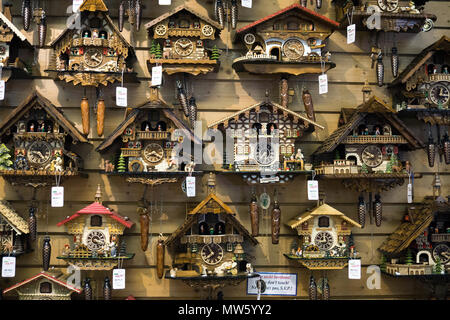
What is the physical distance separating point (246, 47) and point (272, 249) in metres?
1.68

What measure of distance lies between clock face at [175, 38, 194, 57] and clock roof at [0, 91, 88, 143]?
1.03m

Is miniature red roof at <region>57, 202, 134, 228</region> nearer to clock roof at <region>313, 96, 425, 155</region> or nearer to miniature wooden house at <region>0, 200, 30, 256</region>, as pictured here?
miniature wooden house at <region>0, 200, 30, 256</region>

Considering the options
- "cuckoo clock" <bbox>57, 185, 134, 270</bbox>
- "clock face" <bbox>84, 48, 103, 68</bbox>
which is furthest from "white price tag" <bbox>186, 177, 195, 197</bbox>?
"clock face" <bbox>84, 48, 103, 68</bbox>

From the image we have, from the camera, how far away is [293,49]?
4027 millimetres

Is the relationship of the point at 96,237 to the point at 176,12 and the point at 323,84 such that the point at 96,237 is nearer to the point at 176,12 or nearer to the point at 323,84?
the point at 176,12

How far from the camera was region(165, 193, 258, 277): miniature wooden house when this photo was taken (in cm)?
370

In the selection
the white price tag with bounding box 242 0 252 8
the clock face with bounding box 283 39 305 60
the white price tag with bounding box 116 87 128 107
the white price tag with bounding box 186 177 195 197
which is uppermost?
the white price tag with bounding box 242 0 252 8

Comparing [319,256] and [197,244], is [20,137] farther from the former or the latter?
[319,256]

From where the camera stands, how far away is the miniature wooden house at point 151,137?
377cm

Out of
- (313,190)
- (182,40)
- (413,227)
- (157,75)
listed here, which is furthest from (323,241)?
(182,40)

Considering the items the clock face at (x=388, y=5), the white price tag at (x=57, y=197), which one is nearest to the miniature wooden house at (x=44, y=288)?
the white price tag at (x=57, y=197)

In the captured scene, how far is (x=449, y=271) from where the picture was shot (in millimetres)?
3873

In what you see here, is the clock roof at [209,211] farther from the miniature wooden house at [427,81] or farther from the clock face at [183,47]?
the miniature wooden house at [427,81]

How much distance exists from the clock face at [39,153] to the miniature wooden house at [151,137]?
403mm
